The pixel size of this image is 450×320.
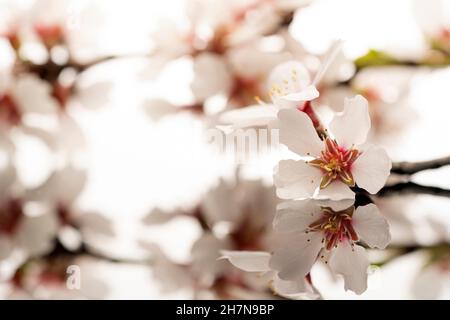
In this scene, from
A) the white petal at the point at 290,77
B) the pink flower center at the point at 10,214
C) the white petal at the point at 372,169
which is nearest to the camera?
the white petal at the point at 372,169

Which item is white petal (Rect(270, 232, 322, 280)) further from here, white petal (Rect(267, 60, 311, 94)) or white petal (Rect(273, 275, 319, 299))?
white petal (Rect(267, 60, 311, 94))

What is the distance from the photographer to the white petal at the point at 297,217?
69 cm

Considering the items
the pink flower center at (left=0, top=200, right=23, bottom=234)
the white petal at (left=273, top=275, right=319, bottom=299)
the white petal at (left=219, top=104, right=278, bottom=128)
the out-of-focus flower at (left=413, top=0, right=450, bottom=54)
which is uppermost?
the out-of-focus flower at (left=413, top=0, right=450, bottom=54)

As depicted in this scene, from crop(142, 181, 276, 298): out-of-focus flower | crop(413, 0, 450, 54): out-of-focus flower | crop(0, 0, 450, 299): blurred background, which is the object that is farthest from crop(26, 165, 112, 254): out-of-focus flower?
crop(413, 0, 450, 54): out-of-focus flower

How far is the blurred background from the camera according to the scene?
0.83 meters

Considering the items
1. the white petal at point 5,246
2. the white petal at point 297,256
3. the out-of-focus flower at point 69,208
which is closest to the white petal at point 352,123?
the white petal at point 297,256

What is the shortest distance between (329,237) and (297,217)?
1.6 inches

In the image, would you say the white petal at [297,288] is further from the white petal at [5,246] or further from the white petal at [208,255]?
the white petal at [5,246]

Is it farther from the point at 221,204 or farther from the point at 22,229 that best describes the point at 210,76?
the point at 22,229

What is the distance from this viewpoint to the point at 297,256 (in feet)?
2.23

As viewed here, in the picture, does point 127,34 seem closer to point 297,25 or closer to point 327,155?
point 297,25

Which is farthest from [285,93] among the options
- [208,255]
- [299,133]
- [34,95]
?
[34,95]

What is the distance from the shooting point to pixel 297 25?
0.84 meters
